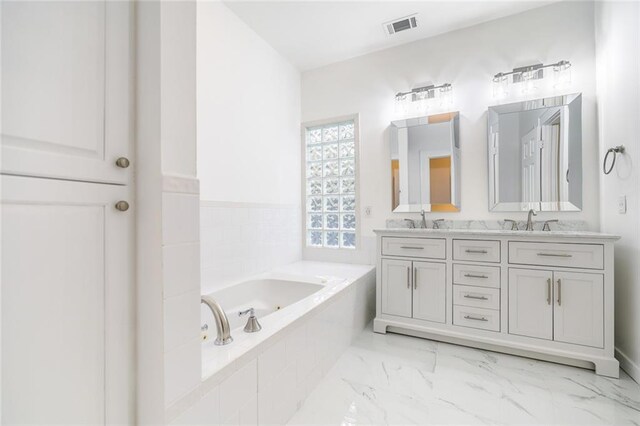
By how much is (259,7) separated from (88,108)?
2110 mm

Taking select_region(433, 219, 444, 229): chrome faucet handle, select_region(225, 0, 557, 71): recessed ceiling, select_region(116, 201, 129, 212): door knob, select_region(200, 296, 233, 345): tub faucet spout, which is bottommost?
select_region(200, 296, 233, 345): tub faucet spout

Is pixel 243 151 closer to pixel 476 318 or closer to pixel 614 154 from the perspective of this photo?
pixel 476 318

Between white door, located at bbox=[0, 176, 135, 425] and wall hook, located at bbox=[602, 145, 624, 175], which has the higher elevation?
wall hook, located at bbox=[602, 145, 624, 175]

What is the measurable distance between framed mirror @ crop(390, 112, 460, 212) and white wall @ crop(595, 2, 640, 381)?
0.99m

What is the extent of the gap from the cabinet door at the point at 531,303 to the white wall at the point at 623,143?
0.44m

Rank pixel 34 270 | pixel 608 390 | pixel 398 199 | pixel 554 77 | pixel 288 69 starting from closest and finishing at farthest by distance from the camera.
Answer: pixel 34 270 → pixel 608 390 → pixel 554 77 → pixel 398 199 → pixel 288 69

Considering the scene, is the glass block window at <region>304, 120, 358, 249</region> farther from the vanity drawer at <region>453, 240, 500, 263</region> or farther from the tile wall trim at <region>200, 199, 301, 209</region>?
the vanity drawer at <region>453, 240, 500, 263</region>

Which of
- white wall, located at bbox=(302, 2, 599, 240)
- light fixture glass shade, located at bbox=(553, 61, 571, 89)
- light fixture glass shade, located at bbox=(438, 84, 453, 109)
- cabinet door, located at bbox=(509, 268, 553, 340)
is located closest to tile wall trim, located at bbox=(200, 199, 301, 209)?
white wall, located at bbox=(302, 2, 599, 240)

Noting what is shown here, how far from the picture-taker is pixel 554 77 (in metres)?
2.33

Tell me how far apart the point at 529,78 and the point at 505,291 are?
69.8 inches

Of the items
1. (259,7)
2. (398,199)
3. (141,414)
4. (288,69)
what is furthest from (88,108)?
(288,69)

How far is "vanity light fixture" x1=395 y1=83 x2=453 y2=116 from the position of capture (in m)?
2.70

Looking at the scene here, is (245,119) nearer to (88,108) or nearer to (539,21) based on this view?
(88,108)

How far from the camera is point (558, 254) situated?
1.91m
